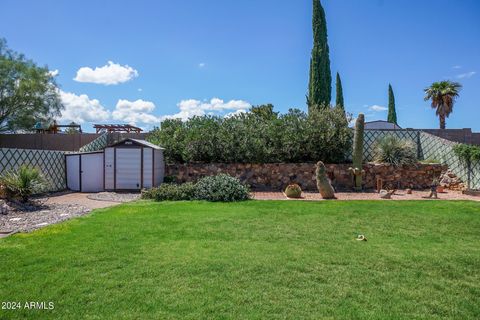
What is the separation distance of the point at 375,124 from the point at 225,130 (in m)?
10.2

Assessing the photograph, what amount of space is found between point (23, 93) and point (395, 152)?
63.9ft

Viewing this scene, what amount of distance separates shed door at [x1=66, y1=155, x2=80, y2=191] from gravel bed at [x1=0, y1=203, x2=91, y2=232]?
13.4 feet

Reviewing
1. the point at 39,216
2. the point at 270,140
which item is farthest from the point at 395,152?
the point at 39,216

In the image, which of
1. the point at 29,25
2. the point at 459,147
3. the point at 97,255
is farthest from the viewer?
the point at 459,147

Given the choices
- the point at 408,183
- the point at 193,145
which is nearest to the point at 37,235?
the point at 193,145

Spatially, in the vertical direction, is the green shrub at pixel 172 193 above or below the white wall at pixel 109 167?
below

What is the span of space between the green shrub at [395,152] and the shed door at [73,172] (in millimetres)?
12362

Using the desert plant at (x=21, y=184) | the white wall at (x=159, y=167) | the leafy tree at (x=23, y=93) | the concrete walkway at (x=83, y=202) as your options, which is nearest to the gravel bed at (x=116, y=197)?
the concrete walkway at (x=83, y=202)

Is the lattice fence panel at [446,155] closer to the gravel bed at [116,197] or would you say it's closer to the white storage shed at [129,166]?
the white storage shed at [129,166]

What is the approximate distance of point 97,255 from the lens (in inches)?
174

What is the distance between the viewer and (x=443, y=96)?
20516 mm

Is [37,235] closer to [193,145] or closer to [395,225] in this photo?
[395,225]

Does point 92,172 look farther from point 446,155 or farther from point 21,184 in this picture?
point 446,155

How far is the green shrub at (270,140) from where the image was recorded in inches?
532
